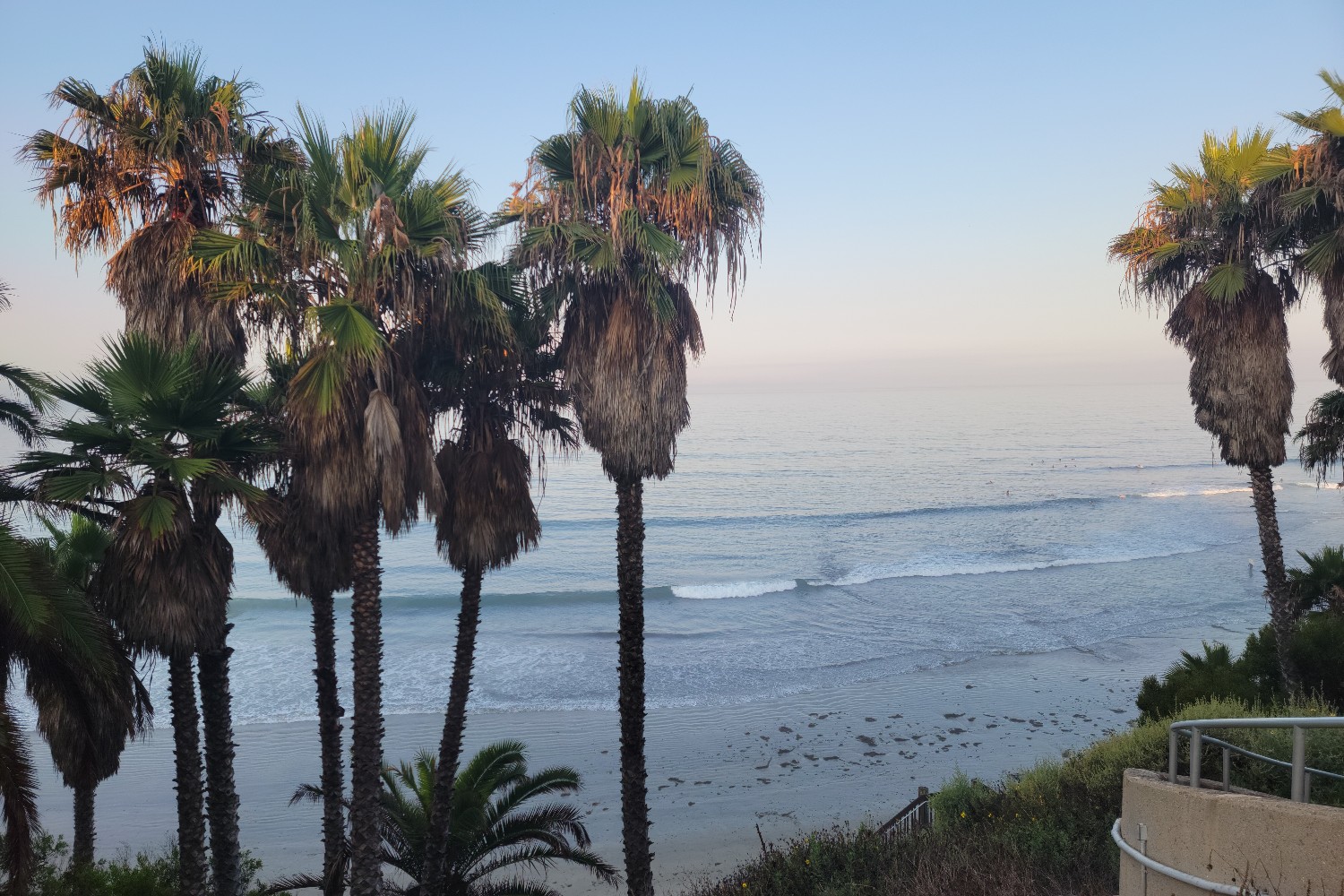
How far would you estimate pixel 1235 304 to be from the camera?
13602mm

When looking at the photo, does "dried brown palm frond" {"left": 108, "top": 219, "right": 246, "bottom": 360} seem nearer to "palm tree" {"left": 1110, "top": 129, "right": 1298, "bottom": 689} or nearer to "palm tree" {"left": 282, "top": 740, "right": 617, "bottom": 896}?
"palm tree" {"left": 282, "top": 740, "right": 617, "bottom": 896}

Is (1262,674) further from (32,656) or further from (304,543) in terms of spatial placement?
(32,656)

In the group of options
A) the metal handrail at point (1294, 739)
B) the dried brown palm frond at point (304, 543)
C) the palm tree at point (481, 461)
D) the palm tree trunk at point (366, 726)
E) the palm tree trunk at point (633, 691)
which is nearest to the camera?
the metal handrail at point (1294, 739)

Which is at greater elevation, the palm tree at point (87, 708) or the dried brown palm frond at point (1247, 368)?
the dried brown palm frond at point (1247, 368)

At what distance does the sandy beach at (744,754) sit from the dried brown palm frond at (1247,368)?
905 centimetres

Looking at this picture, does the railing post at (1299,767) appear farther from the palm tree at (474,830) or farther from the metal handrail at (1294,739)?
the palm tree at (474,830)

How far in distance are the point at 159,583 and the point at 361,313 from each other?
11.1 feet

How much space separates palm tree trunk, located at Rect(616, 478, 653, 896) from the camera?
1053cm

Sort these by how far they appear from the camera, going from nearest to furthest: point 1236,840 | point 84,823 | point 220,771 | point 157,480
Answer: point 1236,840
point 157,480
point 220,771
point 84,823

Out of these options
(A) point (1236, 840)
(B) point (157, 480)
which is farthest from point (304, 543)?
(A) point (1236, 840)

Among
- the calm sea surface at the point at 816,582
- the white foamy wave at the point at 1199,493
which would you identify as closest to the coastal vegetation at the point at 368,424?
the calm sea surface at the point at 816,582

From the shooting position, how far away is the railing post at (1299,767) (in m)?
4.08

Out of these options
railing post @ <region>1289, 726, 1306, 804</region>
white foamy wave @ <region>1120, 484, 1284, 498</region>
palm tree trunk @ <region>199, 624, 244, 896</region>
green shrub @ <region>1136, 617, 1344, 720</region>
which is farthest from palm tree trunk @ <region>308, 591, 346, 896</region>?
white foamy wave @ <region>1120, 484, 1284, 498</region>

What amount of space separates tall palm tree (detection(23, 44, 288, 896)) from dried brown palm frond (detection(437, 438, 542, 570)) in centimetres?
277
